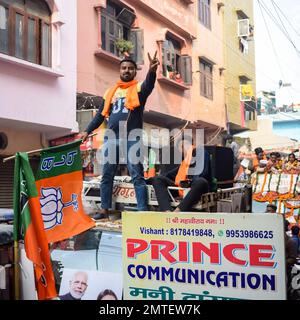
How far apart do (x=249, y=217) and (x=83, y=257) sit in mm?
1760

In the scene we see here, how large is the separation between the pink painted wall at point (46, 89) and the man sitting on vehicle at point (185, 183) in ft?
14.0

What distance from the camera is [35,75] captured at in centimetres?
854

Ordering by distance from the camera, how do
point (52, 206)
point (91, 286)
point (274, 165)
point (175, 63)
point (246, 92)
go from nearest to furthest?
point (91, 286), point (52, 206), point (274, 165), point (175, 63), point (246, 92)

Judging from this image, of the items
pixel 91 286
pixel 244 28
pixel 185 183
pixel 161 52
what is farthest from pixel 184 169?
pixel 244 28

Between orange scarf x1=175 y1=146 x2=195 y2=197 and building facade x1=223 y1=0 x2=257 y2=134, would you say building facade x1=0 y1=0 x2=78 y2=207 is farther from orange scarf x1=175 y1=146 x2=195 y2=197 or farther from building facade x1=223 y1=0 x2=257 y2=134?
building facade x1=223 y1=0 x2=257 y2=134

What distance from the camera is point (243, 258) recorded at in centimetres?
269

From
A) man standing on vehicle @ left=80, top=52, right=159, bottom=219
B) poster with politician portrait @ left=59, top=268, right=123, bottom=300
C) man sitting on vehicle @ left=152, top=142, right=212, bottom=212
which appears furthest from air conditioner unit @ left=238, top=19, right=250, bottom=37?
poster with politician portrait @ left=59, top=268, right=123, bottom=300

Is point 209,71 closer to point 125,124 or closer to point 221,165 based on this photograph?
point 221,165

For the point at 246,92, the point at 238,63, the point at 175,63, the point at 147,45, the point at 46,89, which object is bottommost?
the point at 46,89

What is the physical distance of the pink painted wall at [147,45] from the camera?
9906 mm

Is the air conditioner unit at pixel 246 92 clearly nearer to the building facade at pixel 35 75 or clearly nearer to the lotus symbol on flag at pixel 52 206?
the building facade at pixel 35 75

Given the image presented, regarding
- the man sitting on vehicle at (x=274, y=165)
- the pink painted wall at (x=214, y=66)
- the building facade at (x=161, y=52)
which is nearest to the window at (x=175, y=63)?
the building facade at (x=161, y=52)

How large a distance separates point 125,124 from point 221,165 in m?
1.50
